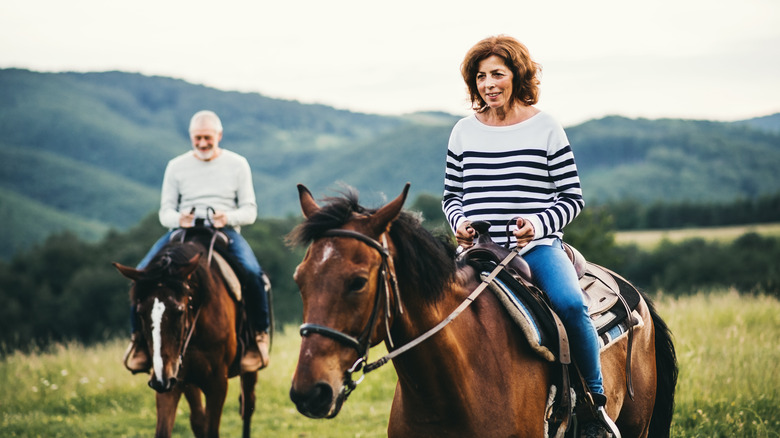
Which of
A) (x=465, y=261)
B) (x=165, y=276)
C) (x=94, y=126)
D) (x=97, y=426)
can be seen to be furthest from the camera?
(x=94, y=126)

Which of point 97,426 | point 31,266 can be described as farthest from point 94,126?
point 97,426

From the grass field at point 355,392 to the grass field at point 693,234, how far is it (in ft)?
184

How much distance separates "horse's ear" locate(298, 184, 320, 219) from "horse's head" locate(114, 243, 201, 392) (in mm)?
2850

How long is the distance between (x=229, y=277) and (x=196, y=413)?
1.37 m

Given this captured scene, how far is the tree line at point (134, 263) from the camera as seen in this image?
140ft

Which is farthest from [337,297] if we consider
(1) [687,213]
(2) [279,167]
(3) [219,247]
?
(2) [279,167]

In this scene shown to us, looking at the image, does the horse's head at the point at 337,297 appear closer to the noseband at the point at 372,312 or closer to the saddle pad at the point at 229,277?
the noseband at the point at 372,312

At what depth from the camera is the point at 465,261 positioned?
3.47 metres

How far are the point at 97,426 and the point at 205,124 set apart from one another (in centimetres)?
463

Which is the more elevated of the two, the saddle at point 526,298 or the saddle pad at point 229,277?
the saddle at point 526,298

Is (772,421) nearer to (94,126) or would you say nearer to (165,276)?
(165,276)

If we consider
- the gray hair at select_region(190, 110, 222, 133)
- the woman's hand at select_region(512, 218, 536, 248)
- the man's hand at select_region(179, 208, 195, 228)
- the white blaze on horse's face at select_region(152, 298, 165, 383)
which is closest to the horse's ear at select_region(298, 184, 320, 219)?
the woman's hand at select_region(512, 218, 536, 248)

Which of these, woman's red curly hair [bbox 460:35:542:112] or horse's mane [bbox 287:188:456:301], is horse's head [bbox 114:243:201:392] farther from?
woman's red curly hair [bbox 460:35:542:112]

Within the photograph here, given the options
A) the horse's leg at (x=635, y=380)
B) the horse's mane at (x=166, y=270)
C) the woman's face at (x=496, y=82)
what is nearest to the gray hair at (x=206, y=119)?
the horse's mane at (x=166, y=270)
